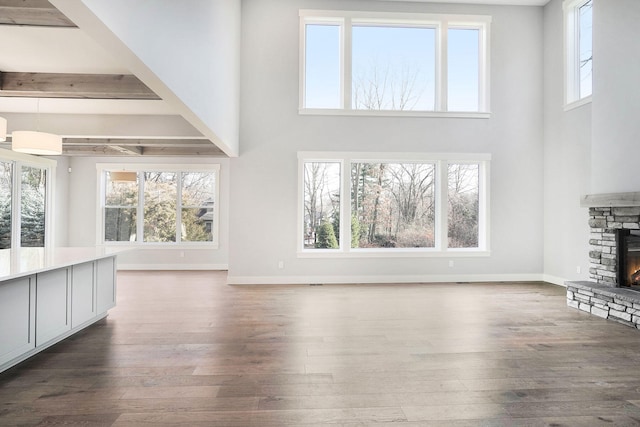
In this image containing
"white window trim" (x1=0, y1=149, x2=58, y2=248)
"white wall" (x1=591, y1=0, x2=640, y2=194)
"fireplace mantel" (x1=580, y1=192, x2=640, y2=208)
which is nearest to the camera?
"fireplace mantel" (x1=580, y1=192, x2=640, y2=208)

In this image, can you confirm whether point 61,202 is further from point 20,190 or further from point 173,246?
point 173,246

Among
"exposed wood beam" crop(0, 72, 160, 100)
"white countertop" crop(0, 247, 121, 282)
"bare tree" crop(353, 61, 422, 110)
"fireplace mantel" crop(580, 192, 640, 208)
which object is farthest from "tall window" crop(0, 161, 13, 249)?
"fireplace mantel" crop(580, 192, 640, 208)

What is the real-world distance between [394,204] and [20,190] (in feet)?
24.1

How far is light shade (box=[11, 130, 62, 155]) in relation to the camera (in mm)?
4168

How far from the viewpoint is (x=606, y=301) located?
4.46 meters

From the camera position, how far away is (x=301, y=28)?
21.9 ft

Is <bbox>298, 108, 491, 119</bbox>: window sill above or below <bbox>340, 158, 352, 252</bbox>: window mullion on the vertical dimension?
above

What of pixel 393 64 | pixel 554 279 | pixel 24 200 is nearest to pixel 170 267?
pixel 24 200

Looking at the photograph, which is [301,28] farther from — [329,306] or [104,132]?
[329,306]

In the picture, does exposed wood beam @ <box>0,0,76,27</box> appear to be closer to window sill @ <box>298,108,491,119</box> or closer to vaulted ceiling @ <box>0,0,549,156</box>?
vaulted ceiling @ <box>0,0,549,156</box>

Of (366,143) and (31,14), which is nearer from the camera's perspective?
(31,14)

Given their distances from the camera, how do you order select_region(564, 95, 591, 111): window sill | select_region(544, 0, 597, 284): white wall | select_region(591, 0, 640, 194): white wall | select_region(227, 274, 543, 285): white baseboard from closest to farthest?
select_region(591, 0, 640, 194): white wall → select_region(564, 95, 591, 111): window sill → select_region(544, 0, 597, 284): white wall → select_region(227, 274, 543, 285): white baseboard

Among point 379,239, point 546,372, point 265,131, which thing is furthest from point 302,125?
point 546,372

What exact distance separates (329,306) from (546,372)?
268 centimetres
